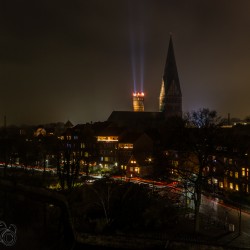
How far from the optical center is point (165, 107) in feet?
386

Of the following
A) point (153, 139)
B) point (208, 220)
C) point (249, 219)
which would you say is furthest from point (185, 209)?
point (153, 139)

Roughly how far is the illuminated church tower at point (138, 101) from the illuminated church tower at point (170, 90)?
32.3m

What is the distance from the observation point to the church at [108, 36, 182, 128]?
10150cm

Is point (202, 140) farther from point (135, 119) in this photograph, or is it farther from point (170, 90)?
point (170, 90)

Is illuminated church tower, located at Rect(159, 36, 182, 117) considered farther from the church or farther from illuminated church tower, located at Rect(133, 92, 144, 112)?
illuminated church tower, located at Rect(133, 92, 144, 112)

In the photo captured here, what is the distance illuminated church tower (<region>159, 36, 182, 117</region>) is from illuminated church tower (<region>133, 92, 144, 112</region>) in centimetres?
3232

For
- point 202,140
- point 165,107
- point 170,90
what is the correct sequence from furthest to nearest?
point 165,107 → point 170,90 → point 202,140

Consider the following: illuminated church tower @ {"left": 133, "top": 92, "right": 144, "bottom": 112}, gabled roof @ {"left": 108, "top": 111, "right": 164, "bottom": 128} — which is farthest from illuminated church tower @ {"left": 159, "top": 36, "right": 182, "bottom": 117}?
illuminated church tower @ {"left": 133, "top": 92, "right": 144, "bottom": 112}

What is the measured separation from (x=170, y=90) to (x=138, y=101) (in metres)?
41.7

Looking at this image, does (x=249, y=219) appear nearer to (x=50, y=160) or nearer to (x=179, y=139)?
(x=179, y=139)

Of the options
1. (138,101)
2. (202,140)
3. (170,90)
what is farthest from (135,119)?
(202,140)

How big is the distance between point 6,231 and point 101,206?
960cm

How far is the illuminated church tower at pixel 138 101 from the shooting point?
15400cm

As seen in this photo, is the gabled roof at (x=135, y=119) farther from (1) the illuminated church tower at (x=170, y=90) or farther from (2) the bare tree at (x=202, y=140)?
(2) the bare tree at (x=202, y=140)
